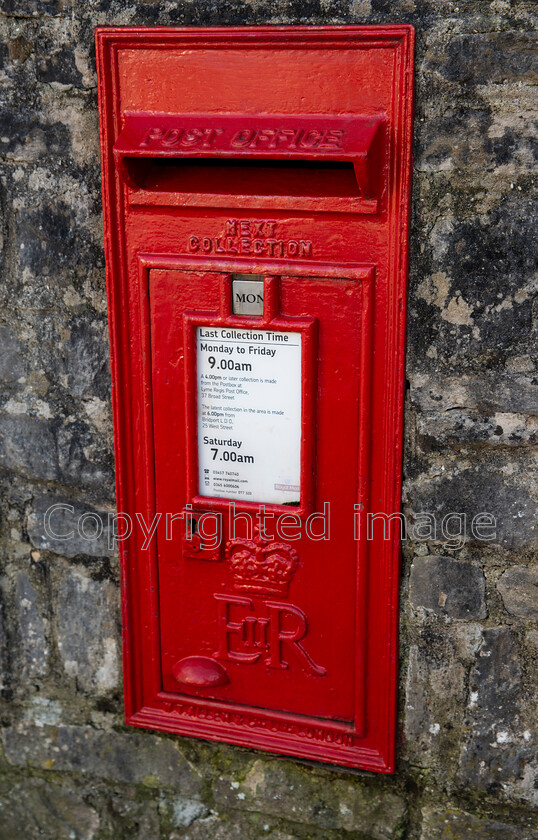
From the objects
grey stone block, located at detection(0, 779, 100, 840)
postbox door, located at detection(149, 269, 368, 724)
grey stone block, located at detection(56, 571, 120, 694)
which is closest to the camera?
postbox door, located at detection(149, 269, 368, 724)

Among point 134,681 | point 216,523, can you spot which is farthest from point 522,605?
point 134,681

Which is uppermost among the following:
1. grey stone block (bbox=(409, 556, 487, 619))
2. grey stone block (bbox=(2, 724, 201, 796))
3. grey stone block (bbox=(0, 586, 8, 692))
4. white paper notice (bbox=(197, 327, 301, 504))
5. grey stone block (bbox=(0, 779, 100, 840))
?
white paper notice (bbox=(197, 327, 301, 504))

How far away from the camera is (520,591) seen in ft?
5.48

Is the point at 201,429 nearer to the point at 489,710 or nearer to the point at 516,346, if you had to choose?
the point at 516,346

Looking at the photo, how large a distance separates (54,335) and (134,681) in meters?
0.88

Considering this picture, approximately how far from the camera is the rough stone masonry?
1.48 m

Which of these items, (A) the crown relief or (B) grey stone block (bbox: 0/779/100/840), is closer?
(A) the crown relief

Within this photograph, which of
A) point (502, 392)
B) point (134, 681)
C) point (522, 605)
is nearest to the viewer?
point (502, 392)

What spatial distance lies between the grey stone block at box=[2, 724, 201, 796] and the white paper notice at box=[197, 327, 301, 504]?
2.52 ft

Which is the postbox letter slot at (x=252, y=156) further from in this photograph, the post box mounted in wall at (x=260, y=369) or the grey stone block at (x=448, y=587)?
the grey stone block at (x=448, y=587)

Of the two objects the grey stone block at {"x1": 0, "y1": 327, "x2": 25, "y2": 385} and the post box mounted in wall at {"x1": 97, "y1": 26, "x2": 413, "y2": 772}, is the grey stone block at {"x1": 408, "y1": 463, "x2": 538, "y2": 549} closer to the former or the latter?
the post box mounted in wall at {"x1": 97, "y1": 26, "x2": 413, "y2": 772}

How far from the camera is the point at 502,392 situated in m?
1.57

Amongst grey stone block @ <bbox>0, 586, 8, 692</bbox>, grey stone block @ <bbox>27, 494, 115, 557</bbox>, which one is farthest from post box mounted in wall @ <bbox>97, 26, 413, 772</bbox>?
grey stone block @ <bbox>0, 586, 8, 692</bbox>

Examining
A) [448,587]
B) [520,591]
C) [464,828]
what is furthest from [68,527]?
[464,828]
